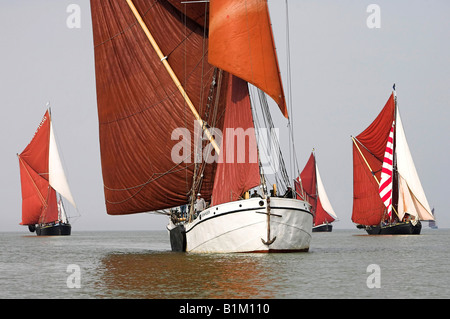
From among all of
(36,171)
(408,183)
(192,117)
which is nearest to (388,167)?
(408,183)

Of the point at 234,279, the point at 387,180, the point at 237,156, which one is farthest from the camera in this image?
the point at 387,180

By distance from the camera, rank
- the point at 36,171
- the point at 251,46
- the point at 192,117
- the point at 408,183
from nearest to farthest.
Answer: the point at 251,46 → the point at 192,117 → the point at 408,183 → the point at 36,171

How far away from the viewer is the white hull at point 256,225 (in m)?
30.0

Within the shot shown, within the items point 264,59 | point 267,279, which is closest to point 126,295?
point 267,279

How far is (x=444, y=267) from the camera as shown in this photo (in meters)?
30.5

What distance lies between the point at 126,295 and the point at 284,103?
15738 millimetres

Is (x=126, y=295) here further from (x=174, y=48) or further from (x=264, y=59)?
(x=174, y=48)

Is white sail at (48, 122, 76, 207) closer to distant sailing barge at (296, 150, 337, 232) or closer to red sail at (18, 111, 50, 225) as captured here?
red sail at (18, 111, 50, 225)

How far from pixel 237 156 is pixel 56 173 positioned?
67091 millimetres

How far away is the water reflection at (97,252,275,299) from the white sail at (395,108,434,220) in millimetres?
49452

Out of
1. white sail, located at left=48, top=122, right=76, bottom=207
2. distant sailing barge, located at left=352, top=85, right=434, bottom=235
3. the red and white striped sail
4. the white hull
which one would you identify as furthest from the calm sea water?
white sail, located at left=48, top=122, right=76, bottom=207

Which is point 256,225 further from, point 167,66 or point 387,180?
point 387,180

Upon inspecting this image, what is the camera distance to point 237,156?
32.0m

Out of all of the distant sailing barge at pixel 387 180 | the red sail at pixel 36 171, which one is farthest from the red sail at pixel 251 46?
the red sail at pixel 36 171
